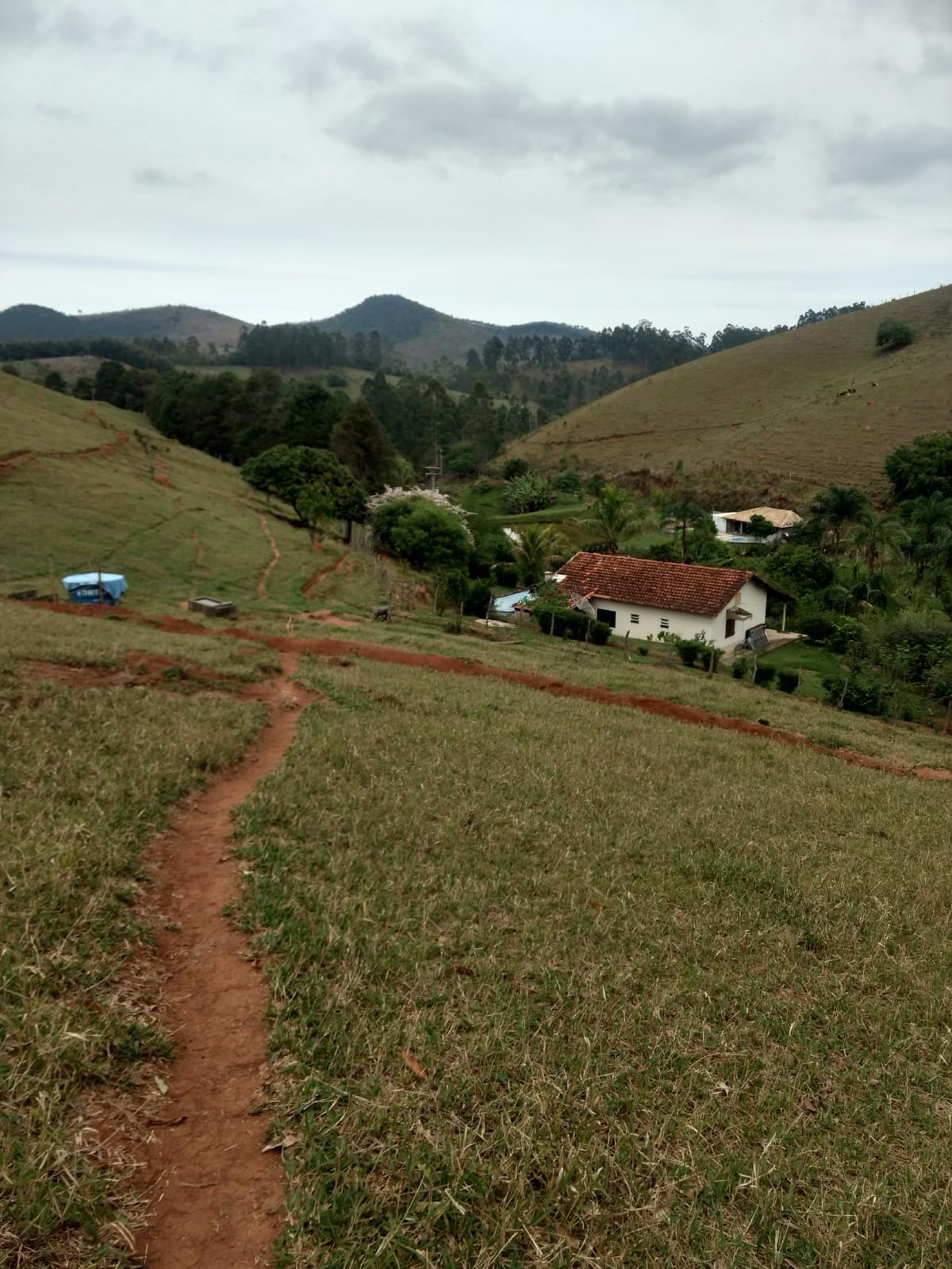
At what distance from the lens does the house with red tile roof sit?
110ft

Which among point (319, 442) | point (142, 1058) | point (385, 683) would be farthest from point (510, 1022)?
point (319, 442)

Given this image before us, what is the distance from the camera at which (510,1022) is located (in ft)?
17.2

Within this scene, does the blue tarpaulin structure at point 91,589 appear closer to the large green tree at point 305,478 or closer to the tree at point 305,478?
the large green tree at point 305,478

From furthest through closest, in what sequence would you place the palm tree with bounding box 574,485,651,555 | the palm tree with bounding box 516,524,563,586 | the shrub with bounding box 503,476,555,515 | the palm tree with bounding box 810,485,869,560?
the shrub with bounding box 503,476,555,515 < the palm tree with bounding box 810,485,869,560 < the palm tree with bounding box 574,485,651,555 < the palm tree with bounding box 516,524,563,586

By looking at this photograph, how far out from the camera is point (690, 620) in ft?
110

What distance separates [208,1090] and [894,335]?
4473 inches

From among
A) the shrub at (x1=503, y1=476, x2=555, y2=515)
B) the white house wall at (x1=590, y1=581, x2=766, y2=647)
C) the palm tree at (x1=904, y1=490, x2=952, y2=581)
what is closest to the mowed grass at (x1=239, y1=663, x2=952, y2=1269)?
the white house wall at (x1=590, y1=581, x2=766, y2=647)

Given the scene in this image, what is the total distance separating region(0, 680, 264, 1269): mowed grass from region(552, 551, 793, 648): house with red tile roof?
26897 millimetres

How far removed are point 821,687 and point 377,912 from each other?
84.2ft

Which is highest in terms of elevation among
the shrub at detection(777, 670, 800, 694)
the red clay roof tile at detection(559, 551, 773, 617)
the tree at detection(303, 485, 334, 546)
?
the tree at detection(303, 485, 334, 546)

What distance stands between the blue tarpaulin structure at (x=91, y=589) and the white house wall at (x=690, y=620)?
22.0 m

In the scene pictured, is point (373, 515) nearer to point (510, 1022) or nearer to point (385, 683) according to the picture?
point (385, 683)

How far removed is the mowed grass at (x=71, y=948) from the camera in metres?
3.46

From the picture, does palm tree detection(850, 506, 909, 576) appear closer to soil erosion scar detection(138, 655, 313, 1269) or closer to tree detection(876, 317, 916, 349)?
soil erosion scar detection(138, 655, 313, 1269)
